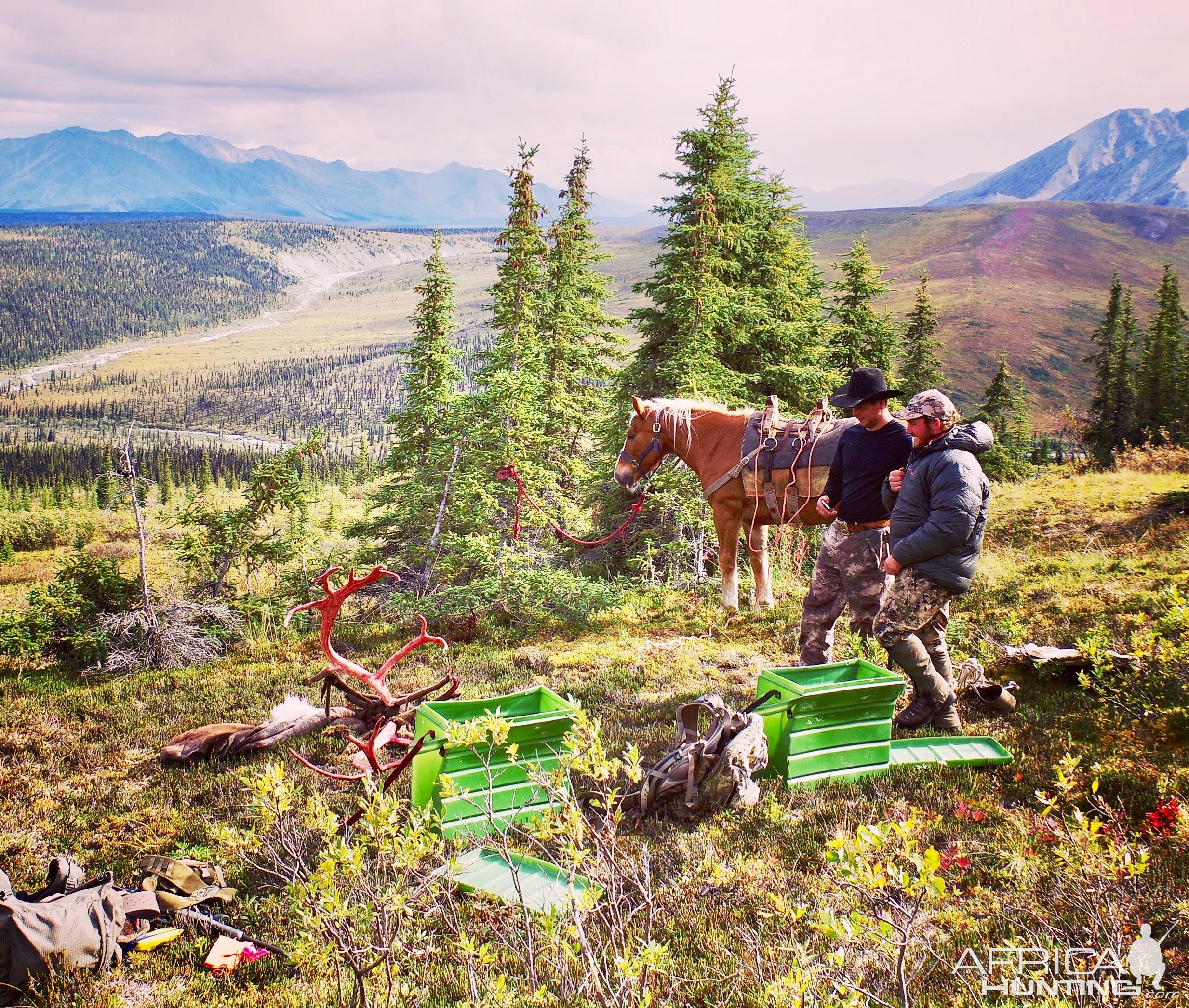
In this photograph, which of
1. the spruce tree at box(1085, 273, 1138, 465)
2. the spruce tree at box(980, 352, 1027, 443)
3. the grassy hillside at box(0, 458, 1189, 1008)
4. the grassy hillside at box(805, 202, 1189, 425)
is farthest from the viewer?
the grassy hillside at box(805, 202, 1189, 425)

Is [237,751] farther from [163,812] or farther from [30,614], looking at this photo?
[30,614]

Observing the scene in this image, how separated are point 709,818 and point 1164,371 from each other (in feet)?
171

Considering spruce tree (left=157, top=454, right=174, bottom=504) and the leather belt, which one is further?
spruce tree (left=157, top=454, right=174, bottom=504)

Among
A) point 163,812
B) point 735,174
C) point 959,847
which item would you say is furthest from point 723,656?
point 735,174

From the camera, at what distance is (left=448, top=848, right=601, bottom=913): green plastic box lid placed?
4016 millimetres

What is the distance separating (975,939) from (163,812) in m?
5.75

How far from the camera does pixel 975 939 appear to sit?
354 cm

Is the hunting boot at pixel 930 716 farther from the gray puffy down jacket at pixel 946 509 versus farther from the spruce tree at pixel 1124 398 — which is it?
the spruce tree at pixel 1124 398

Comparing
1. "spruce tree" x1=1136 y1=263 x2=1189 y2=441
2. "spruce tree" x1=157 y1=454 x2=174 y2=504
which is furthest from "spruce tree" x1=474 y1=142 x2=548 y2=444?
"spruce tree" x1=157 y1=454 x2=174 y2=504

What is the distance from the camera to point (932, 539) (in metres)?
5.33

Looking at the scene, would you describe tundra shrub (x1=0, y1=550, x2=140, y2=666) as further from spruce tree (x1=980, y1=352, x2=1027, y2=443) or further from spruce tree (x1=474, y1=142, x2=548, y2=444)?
spruce tree (x1=980, y1=352, x2=1027, y2=443)

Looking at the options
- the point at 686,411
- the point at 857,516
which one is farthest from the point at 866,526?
the point at 686,411

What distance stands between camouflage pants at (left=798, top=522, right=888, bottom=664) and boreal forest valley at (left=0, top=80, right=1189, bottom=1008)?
0.55 m

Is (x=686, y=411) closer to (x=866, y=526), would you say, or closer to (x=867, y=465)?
(x=867, y=465)
